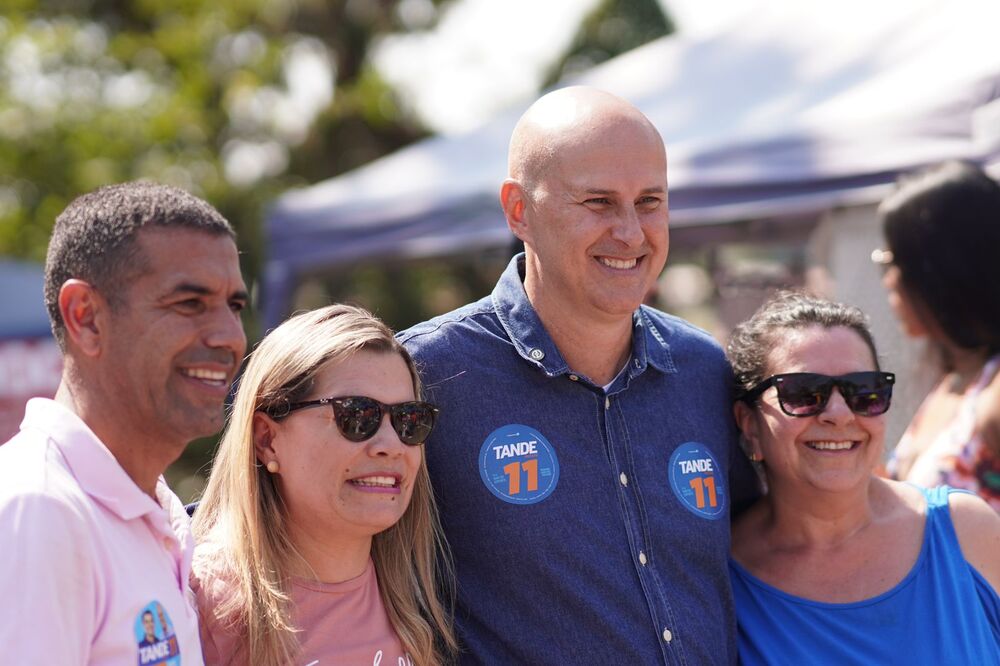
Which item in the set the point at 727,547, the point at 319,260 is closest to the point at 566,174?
the point at 727,547

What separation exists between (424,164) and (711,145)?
261 cm

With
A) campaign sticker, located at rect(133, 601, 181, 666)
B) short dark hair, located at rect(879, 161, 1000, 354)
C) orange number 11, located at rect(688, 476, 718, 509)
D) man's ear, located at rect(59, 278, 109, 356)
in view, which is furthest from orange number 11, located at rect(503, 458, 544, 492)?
short dark hair, located at rect(879, 161, 1000, 354)

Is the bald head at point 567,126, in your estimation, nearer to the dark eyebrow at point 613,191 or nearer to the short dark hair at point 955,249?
the dark eyebrow at point 613,191

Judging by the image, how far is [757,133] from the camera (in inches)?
204

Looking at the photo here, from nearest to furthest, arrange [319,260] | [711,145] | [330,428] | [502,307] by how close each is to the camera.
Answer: [330,428] → [502,307] → [711,145] → [319,260]

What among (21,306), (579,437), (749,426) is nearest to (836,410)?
(749,426)

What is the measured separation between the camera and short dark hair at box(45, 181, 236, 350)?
179cm

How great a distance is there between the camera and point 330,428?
7.64 ft

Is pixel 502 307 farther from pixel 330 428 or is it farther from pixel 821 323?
pixel 821 323

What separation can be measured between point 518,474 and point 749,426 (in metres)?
0.73

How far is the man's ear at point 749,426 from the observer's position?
287 centimetres

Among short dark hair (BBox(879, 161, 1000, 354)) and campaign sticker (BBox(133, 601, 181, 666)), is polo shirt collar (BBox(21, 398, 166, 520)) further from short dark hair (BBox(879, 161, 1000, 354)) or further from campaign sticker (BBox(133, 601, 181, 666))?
short dark hair (BBox(879, 161, 1000, 354))

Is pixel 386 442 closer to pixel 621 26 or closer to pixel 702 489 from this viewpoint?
pixel 702 489

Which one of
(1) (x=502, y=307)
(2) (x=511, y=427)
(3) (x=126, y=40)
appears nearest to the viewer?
(2) (x=511, y=427)
